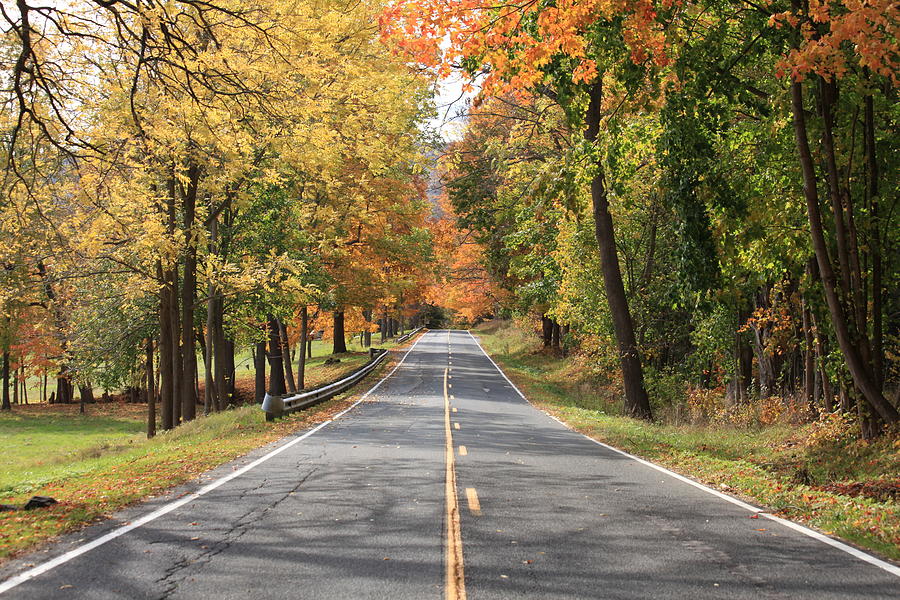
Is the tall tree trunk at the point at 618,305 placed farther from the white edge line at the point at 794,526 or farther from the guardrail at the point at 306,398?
the guardrail at the point at 306,398

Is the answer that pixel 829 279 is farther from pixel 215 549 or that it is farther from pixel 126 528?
pixel 126 528

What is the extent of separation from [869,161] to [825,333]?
3.14 m

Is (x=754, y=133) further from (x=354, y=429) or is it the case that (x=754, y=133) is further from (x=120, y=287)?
(x=120, y=287)

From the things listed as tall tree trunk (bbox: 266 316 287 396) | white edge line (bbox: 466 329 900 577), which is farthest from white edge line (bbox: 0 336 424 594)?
tall tree trunk (bbox: 266 316 287 396)

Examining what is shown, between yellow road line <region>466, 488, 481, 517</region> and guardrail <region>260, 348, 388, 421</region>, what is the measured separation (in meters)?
11.5

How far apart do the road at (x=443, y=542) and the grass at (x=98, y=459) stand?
610 millimetres

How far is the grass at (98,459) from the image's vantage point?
8484 millimetres

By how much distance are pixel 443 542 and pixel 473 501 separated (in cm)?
210

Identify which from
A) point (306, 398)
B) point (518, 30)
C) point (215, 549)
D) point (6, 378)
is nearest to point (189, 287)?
point (306, 398)

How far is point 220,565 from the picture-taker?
6340mm

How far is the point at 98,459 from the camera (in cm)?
1792

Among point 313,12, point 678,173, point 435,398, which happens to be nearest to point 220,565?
point 678,173

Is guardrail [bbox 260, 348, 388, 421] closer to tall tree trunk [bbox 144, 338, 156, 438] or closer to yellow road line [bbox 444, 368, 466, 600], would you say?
tall tree trunk [bbox 144, 338, 156, 438]

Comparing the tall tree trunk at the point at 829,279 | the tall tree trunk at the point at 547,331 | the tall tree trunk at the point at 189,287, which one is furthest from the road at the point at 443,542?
the tall tree trunk at the point at 547,331
